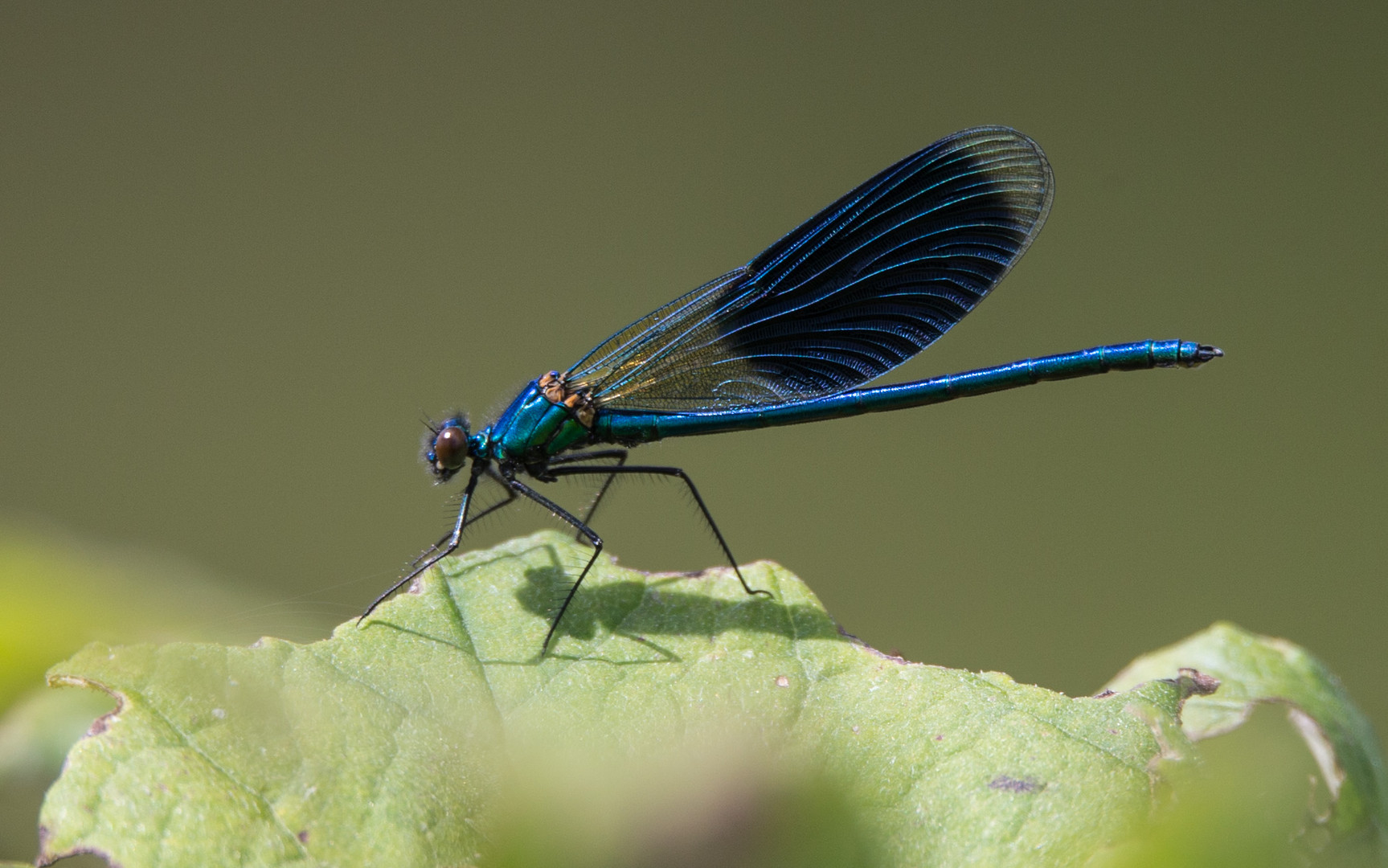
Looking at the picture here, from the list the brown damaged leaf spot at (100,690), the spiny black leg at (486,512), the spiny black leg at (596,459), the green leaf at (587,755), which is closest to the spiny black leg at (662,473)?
the spiny black leg at (596,459)

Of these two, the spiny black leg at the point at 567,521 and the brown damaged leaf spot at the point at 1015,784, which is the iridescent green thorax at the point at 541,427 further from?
the brown damaged leaf spot at the point at 1015,784

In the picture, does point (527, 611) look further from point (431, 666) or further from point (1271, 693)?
point (1271, 693)

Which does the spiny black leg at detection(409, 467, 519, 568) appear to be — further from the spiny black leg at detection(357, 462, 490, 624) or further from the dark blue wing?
the dark blue wing

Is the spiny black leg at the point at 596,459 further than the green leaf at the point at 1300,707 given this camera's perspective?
Yes

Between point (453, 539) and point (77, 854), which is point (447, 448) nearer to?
point (453, 539)

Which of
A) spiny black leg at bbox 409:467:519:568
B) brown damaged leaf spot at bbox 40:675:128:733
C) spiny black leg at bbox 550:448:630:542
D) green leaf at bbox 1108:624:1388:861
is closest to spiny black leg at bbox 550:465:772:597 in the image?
spiny black leg at bbox 550:448:630:542
